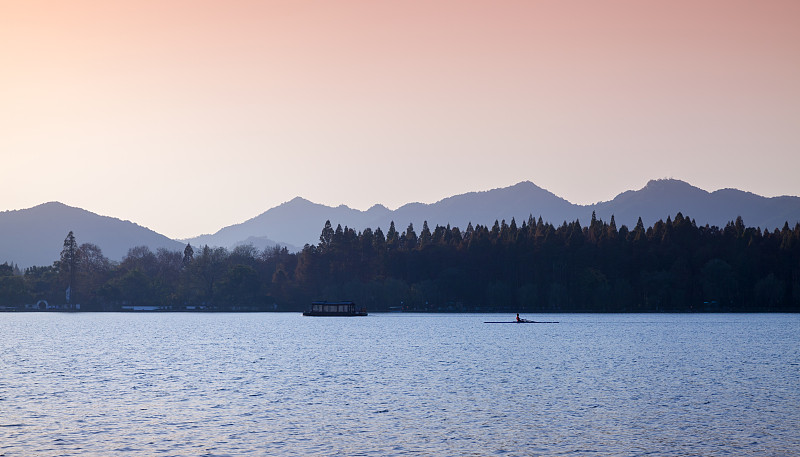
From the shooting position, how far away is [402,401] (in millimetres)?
56438

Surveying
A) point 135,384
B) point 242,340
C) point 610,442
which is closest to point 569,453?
point 610,442

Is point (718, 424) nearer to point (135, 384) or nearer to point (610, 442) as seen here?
point (610, 442)

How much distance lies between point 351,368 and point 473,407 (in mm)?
28802

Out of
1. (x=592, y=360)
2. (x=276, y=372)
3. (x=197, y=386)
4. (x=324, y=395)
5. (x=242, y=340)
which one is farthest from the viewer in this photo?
(x=242, y=340)

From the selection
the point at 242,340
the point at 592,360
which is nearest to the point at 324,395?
the point at 592,360

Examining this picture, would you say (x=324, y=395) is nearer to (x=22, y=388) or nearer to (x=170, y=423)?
(x=170, y=423)

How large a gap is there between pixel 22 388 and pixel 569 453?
43731 millimetres

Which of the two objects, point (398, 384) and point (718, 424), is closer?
point (718, 424)

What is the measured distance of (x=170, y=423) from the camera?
47281 millimetres

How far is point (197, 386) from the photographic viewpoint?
6519 cm

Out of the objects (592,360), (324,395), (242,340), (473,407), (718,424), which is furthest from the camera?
(242,340)

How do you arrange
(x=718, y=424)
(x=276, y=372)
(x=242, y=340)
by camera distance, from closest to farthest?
(x=718, y=424), (x=276, y=372), (x=242, y=340)

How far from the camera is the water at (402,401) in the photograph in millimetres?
41500

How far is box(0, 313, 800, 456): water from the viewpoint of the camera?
41500 millimetres
